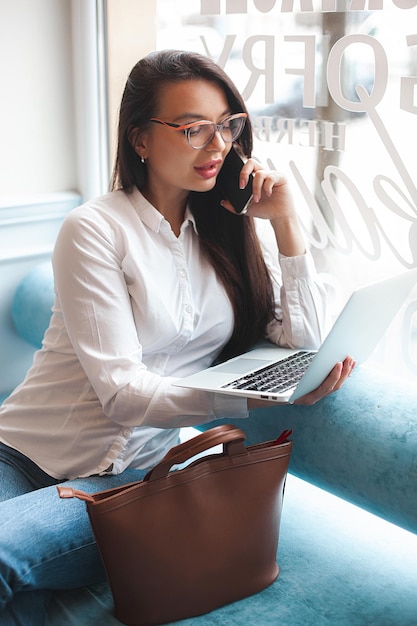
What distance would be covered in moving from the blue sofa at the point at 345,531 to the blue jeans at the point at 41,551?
0.17 ft

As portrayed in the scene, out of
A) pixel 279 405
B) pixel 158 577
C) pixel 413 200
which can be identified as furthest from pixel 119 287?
pixel 413 200

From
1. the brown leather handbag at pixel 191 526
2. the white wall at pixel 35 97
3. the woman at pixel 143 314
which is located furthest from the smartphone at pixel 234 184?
the white wall at pixel 35 97

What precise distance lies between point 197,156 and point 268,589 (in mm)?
855

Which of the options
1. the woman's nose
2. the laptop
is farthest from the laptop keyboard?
the woman's nose

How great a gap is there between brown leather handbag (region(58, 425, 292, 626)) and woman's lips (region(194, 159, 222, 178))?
1.80 feet

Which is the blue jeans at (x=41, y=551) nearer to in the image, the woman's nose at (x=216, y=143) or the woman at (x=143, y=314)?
the woman at (x=143, y=314)

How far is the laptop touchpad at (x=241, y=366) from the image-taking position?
163 cm

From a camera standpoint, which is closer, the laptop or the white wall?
the laptop

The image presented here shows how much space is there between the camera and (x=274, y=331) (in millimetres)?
1893

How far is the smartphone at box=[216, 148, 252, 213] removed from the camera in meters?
1.82

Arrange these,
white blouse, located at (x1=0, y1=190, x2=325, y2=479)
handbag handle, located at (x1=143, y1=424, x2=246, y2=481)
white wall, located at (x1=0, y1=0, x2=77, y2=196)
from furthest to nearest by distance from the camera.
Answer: white wall, located at (x1=0, y1=0, x2=77, y2=196), white blouse, located at (x1=0, y1=190, x2=325, y2=479), handbag handle, located at (x1=143, y1=424, x2=246, y2=481)

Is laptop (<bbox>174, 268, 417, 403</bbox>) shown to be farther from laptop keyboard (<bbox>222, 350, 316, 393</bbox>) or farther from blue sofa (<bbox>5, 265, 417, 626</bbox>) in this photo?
blue sofa (<bbox>5, 265, 417, 626</bbox>)

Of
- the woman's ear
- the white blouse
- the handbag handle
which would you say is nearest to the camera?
the handbag handle

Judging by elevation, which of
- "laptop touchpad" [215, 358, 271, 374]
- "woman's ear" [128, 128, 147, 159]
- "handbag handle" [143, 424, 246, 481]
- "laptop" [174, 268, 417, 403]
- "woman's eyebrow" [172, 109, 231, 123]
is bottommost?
"handbag handle" [143, 424, 246, 481]
